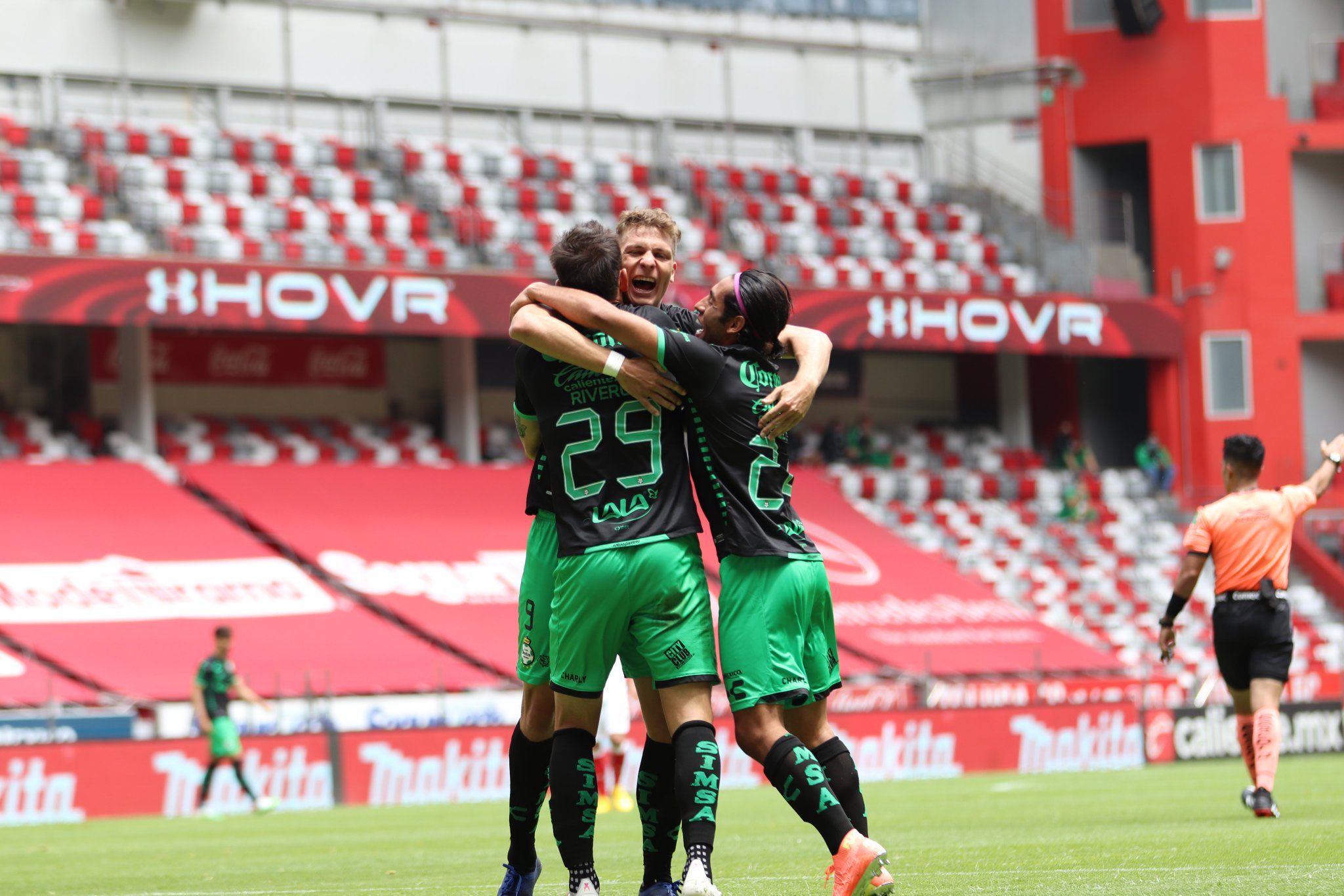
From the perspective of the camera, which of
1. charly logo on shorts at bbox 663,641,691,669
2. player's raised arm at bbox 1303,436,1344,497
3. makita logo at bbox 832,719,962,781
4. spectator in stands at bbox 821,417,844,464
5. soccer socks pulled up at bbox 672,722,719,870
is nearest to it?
soccer socks pulled up at bbox 672,722,719,870

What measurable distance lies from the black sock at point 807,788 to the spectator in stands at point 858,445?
28.1 metres

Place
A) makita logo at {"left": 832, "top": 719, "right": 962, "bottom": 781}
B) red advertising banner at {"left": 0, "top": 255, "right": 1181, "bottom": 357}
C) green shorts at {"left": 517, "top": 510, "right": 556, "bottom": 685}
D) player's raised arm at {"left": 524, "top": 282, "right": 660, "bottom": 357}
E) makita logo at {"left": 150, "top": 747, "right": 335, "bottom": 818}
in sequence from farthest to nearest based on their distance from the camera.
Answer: red advertising banner at {"left": 0, "top": 255, "right": 1181, "bottom": 357} → makita logo at {"left": 832, "top": 719, "right": 962, "bottom": 781} → makita logo at {"left": 150, "top": 747, "right": 335, "bottom": 818} → green shorts at {"left": 517, "top": 510, "right": 556, "bottom": 685} → player's raised arm at {"left": 524, "top": 282, "right": 660, "bottom": 357}

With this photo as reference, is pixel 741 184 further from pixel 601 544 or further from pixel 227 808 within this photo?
pixel 601 544

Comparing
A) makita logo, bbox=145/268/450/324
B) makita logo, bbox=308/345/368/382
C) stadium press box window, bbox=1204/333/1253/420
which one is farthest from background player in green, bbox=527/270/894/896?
stadium press box window, bbox=1204/333/1253/420

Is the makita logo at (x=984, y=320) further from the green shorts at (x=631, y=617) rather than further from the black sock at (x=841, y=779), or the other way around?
the green shorts at (x=631, y=617)

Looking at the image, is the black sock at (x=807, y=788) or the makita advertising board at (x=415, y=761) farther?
the makita advertising board at (x=415, y=761)

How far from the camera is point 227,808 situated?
761 inches

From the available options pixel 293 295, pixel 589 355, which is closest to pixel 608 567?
pixel 589 355

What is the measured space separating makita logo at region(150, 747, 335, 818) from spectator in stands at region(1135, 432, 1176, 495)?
20134mm

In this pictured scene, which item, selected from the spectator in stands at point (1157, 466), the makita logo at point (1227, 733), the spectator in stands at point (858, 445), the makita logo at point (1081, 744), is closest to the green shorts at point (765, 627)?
the makita logo at point (1081, 744)

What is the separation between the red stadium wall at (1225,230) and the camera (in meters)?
36.6

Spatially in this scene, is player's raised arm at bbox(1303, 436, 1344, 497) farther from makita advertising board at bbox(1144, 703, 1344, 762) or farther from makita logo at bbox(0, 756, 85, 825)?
makita advertising board at bbox(1144, 703, 1344, 762)

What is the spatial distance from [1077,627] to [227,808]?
15.4 metres

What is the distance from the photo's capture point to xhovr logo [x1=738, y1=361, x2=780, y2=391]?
23.5 feet
